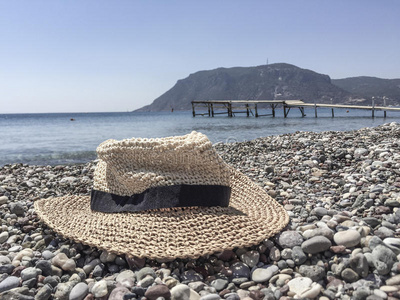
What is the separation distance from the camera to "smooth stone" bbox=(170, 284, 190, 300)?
1.83m

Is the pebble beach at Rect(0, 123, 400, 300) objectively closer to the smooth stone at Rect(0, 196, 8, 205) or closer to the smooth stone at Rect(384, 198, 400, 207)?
the smooth stone at Rect(384, 198, 400, 207)

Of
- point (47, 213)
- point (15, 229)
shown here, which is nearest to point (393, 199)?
point (47, 213)

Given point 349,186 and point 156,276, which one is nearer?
point 156,276

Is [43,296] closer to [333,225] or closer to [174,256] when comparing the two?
[174,256]

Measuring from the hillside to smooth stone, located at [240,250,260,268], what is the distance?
121 meters

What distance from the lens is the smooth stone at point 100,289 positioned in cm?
190

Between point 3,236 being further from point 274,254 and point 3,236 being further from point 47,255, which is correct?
point 274,254

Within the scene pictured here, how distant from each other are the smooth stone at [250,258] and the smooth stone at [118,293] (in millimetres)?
812

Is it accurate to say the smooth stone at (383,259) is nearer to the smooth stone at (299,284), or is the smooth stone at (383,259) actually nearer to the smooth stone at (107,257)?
the smooth stone at (299,284)

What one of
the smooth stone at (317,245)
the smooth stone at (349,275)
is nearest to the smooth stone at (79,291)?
the smooth stone at (317,245)

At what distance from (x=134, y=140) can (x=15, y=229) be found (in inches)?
53.0

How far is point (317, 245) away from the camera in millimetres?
2166

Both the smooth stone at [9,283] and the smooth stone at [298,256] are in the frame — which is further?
the smooth stone at [298,256]

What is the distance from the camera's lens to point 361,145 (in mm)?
5566
